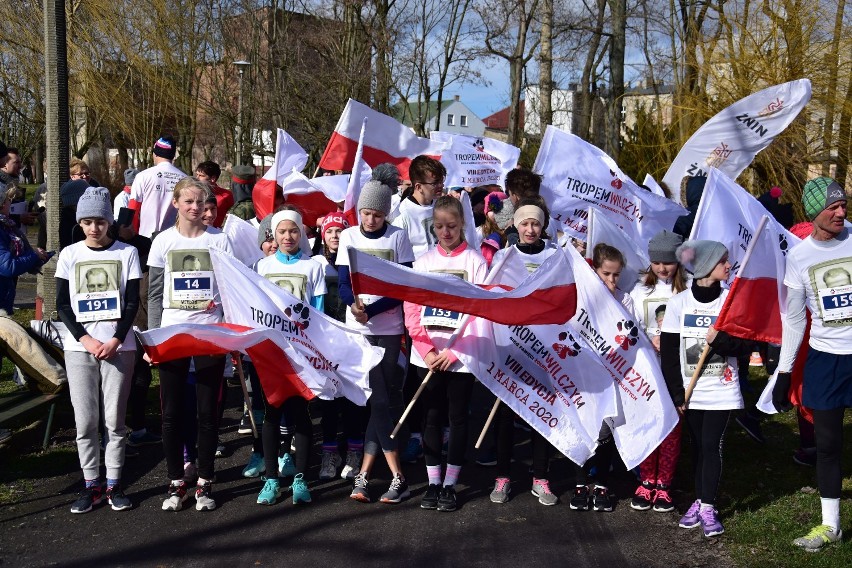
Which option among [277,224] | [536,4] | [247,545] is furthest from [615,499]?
[536,4]

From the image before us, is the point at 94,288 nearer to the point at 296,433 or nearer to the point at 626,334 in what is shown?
the point at 296,433

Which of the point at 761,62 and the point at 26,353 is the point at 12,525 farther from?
the point at 761,62

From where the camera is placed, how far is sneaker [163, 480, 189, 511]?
6328 millimetres

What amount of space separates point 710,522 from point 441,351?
6.56 feet

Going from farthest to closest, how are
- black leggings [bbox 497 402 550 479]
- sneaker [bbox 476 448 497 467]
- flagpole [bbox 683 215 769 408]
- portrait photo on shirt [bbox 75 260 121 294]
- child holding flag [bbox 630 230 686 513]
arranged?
A: sneaker [bbox 476 448 497 467]
black leggings [bbox 497 402 550 479]
child holding flag [bbox 630 230 686 513]
portrait photo on shirt [bbox 75 260 121 294]
flagpole [bbox 683 215 769 408]

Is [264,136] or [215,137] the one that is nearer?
[264,136]

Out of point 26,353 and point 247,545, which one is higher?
point 26,353

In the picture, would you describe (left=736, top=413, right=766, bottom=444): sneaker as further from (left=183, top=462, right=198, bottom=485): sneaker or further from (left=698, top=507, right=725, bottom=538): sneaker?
(left=183, top=462, right=198, bottom=485): sneaker

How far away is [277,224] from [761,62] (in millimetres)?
10176

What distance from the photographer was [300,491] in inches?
257

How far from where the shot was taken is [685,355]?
6203 mm

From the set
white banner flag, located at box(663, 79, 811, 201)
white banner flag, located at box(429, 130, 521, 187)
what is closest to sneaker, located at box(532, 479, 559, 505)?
white banner flag, located at box(663, 79, 811, 201)

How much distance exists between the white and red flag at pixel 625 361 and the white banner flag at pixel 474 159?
4.88m

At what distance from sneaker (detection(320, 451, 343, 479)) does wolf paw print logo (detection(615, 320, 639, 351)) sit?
2.25 metres
